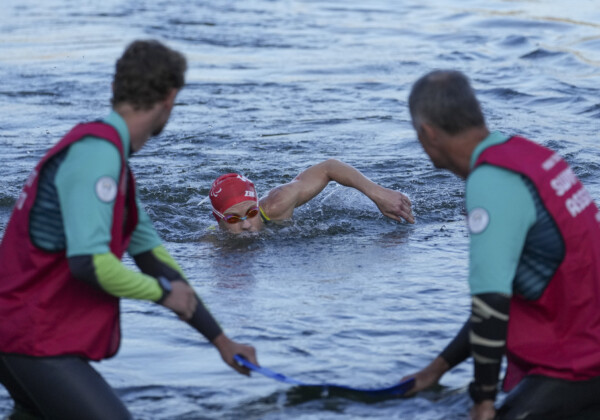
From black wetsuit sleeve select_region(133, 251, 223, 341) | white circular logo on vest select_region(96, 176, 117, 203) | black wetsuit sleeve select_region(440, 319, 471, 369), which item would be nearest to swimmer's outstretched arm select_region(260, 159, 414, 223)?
black wetsuit sleeve select_region(440, 319, 471, 369)

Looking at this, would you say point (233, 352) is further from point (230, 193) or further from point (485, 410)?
point (230, 193)

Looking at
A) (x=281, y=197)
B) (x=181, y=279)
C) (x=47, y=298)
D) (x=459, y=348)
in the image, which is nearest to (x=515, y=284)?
(x=459, y=348)

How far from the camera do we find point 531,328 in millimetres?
4098

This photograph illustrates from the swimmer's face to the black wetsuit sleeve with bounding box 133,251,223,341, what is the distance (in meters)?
4.01

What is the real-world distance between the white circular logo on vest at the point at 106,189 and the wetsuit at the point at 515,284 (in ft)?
4.47

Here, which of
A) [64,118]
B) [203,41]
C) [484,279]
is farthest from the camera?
[203,41]

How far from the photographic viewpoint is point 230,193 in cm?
858

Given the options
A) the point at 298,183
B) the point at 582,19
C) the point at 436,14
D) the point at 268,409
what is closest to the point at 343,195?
the point at 298,183

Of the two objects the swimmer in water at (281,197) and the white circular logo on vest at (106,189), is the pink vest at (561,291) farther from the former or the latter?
the swimmer in water at (281,197)

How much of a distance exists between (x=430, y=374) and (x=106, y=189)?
184cm

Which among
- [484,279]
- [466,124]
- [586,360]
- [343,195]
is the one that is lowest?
[343,195]

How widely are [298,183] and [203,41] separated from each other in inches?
515

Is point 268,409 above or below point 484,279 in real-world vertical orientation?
below

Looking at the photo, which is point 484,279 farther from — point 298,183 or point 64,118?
point 64,118
